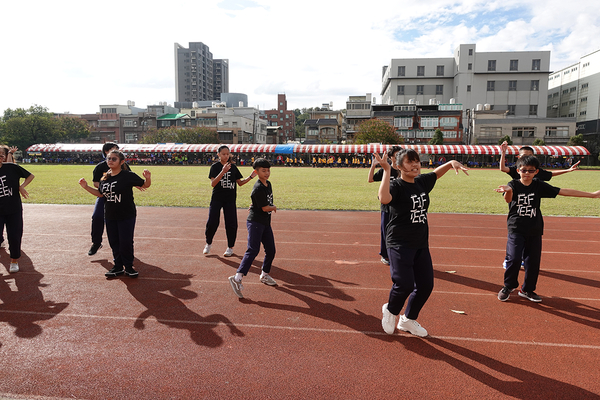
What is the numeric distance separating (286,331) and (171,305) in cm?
163

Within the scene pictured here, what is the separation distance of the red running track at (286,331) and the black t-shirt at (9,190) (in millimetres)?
1044

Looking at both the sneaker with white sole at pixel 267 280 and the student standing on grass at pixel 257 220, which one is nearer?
the student standing on grass at pixel 257 220

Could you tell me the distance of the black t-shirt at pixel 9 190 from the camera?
18.9 ft

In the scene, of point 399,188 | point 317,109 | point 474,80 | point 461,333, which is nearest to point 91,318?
point 399,188

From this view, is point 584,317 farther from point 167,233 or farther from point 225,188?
point 167,233

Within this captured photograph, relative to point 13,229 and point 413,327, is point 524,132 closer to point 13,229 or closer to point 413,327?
point 413,327

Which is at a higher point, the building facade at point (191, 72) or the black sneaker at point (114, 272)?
the building facade at point (191, 72)

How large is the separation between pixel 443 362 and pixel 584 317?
2313 mm

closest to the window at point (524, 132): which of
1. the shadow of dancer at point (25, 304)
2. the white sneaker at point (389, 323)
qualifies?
the white sneaker at point (389, 323)

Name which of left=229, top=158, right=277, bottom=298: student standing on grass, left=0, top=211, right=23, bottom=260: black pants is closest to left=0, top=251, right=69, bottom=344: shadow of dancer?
left=0, top=211, right=23, bottom=260: black pants

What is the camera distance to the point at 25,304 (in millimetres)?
4816

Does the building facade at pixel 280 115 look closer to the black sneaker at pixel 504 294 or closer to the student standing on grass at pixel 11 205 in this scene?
the student standing on grass at pixel 11 205

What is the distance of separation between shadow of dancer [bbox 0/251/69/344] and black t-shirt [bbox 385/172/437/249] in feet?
12.9

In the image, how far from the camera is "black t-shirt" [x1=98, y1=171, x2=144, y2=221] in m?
5.44
